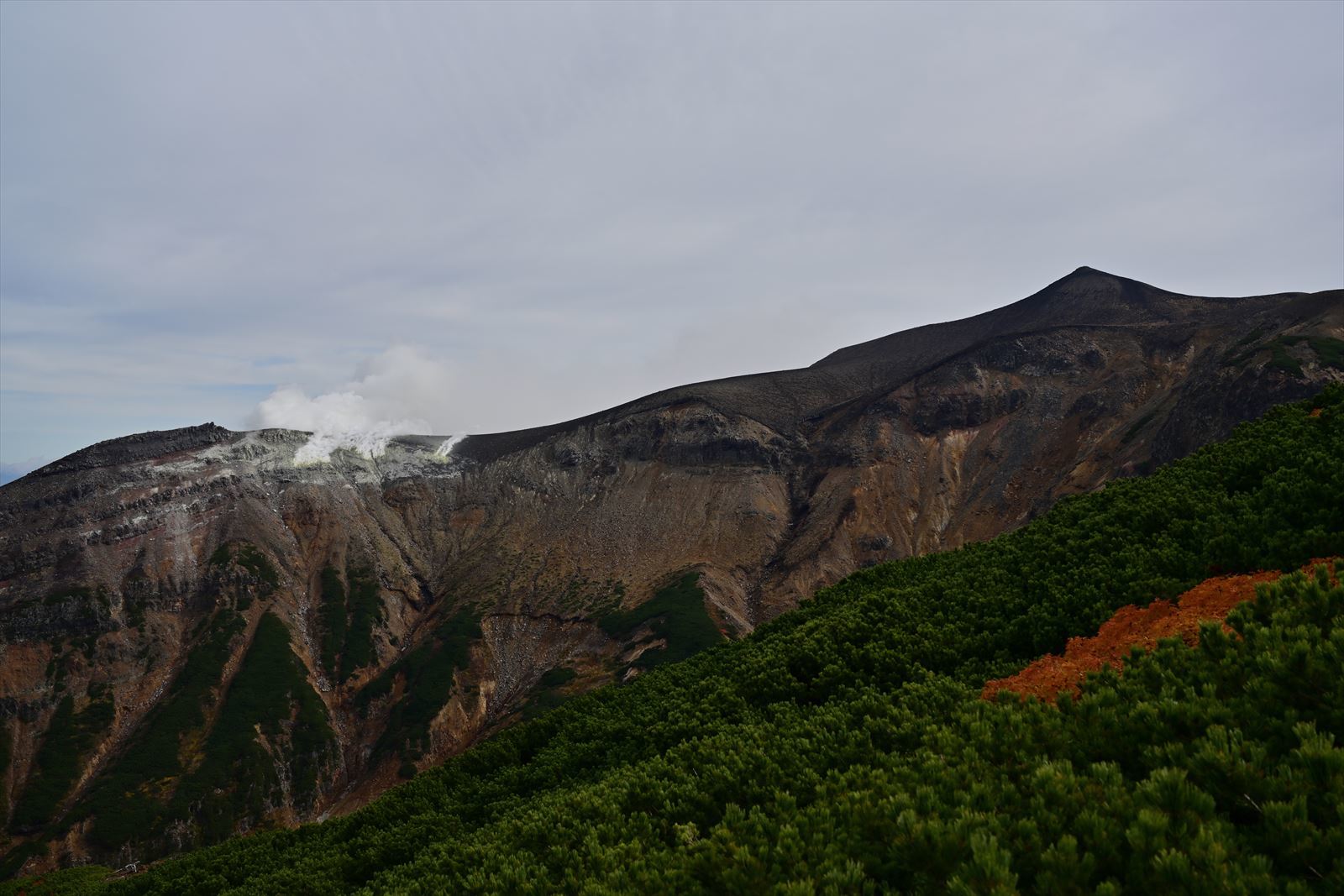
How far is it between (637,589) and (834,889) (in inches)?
5219

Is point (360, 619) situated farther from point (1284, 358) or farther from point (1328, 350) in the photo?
point (1328, 350)

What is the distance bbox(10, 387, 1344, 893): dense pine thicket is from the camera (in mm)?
9523

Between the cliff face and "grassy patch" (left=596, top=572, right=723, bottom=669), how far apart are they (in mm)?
678

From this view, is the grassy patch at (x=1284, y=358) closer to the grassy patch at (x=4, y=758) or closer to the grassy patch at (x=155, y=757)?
the grassy patch at (x=155, y=757)

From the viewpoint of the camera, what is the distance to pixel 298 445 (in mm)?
174750

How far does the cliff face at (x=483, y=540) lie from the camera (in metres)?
107

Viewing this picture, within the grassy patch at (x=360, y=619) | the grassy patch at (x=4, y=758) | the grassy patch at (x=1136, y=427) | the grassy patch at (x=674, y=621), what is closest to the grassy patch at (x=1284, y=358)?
the grassy patch at (x=1136, y=427)

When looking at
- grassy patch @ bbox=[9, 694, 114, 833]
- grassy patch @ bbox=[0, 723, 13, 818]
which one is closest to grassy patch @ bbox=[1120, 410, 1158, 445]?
grassy patch @ bbox=[9, 694, 114, 833]

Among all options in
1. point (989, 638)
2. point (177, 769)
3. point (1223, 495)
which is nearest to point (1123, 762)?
point (989, 638)

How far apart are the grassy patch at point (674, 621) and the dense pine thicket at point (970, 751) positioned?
283ft

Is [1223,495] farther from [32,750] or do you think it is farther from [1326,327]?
[32,750]

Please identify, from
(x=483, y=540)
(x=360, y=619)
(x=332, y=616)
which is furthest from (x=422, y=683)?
(x=483, y=540)

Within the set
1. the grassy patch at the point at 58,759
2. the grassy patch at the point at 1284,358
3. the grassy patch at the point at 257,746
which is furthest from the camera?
the grassy patch at the point at 1284,358

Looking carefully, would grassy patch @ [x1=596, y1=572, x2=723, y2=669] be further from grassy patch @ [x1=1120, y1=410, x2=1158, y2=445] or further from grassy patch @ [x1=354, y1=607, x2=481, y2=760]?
grassy patch @ [x1=1120, y1=410, x2=1158, y2=445]
